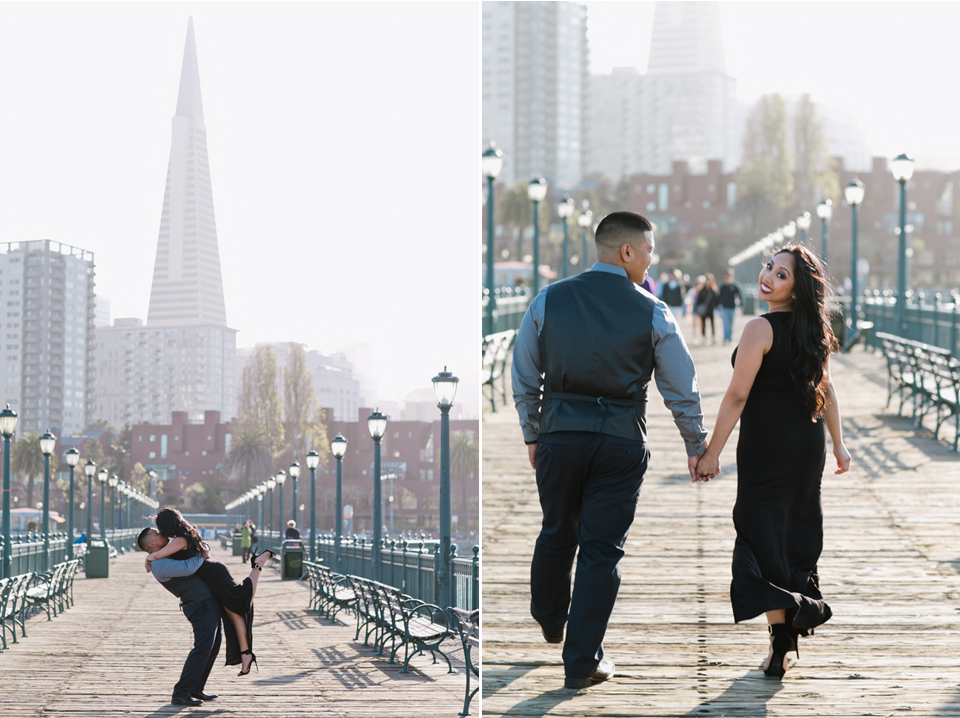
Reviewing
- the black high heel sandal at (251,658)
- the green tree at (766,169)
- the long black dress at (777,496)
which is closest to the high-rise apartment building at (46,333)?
the black high heel sandal at (251,658)

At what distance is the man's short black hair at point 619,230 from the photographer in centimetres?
448

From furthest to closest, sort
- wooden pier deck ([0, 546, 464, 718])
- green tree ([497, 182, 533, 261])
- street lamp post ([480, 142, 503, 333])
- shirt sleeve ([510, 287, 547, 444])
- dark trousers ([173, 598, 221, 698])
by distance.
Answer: green tree ([497, 182, 533, 261]) → street lamp post ([480, 142, 503, 333]) → dark trousers ([173, 598, 221, 698]) → wooden pier deck ([0, 546, 464, 718]) → shirt sleeve ([510, 287, 547, 444])

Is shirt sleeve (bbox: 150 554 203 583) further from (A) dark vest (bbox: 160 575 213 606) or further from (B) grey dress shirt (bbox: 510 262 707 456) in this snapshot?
(B) grey dress shirt (bbox: 510 262 707 456)

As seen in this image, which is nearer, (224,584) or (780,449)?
(780,449)

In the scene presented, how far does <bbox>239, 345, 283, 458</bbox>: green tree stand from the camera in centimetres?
649

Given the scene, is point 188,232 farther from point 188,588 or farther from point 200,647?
point 200,647

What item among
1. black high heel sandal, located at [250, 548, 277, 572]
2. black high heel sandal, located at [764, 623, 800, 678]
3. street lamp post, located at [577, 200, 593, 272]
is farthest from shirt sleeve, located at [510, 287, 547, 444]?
street lamp post, located at [577, 200, 593, 272]

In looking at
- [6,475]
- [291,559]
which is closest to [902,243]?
[291,559]

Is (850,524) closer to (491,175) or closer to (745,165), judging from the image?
(491,175)

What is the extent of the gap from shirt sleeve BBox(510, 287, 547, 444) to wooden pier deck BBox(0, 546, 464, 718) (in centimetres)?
203

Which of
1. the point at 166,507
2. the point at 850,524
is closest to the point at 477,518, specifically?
the point at 166,507

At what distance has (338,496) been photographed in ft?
21.4

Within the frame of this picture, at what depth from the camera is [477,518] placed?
6.15m

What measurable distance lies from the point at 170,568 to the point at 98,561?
22.8 inches
